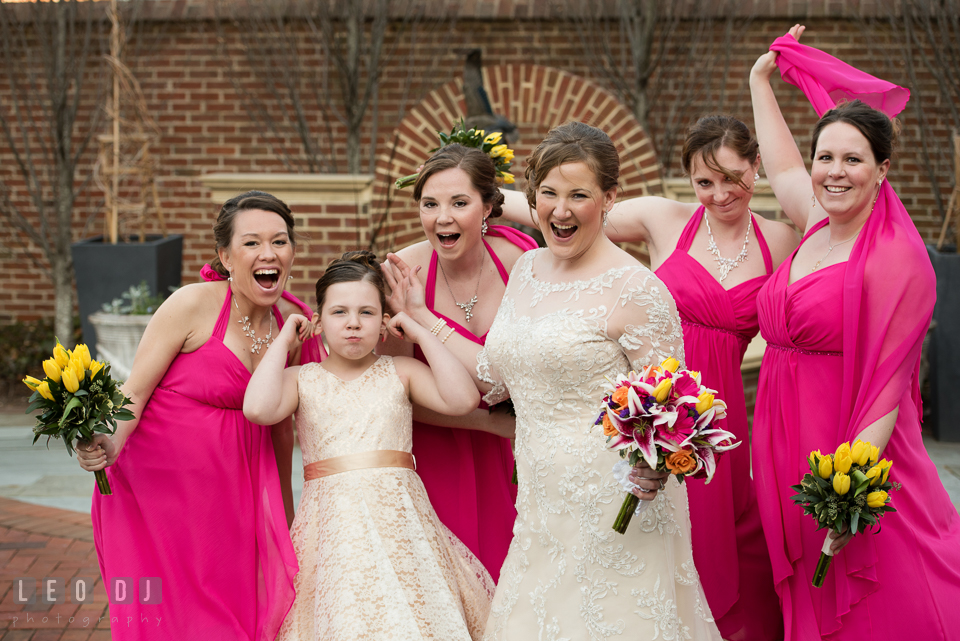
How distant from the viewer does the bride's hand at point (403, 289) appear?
338 centimetres

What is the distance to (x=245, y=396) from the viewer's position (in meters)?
3.16

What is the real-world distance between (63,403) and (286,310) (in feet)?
3.04

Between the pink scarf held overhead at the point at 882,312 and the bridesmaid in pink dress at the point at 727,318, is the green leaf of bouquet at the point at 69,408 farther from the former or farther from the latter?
the pink scarf held overhead at the point at 882,312

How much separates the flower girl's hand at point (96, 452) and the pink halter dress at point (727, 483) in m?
2.20

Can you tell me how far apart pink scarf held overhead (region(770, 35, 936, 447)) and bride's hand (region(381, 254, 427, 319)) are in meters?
1.52

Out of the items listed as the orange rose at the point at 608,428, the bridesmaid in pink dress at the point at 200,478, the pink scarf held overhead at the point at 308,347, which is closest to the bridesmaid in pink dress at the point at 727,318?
the orange rose at the point at 608,428

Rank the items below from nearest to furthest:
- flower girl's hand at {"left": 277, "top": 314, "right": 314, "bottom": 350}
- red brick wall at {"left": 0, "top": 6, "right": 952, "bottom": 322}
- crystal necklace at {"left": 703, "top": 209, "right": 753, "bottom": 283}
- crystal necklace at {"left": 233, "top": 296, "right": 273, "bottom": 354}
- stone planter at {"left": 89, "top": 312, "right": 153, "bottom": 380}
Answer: flower girl's hand at {"left": 277, "top": 314, "right": 314, "bottom": 350}
crystal necklace at {"left": 233, "top": 296, "right": 273, "bottom": 354}
crystal necklace at {"left": 703, "top": 209, "right": 753, "bottom": 283}
stone planter at {"left": 89, "top": 312, "right": 153, "bottom": 380}
red brick wall at {"left": 0, "top": 6, "right": 952, "bottom": 322}

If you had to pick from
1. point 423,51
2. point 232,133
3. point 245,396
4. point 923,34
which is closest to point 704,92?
point 923,34

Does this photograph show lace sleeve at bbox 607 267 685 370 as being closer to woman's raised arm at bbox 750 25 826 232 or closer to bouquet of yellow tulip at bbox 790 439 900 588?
bouquet of yellow tulip at bbox 790 439 900 588

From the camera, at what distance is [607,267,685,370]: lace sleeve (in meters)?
2.64

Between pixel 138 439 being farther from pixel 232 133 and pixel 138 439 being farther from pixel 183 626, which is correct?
pixel 232 133

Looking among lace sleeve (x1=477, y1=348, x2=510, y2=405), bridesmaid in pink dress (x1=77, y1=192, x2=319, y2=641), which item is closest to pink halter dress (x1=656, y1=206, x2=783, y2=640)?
lace sleeve (x1=477, y1=348, x2=510, y2=405)

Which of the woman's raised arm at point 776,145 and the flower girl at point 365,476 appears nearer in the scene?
the flower girl at point 365,476

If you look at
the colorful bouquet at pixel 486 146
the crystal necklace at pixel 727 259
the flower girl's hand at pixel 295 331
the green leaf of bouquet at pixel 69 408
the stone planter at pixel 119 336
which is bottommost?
the stone planter at pixel 119 336
